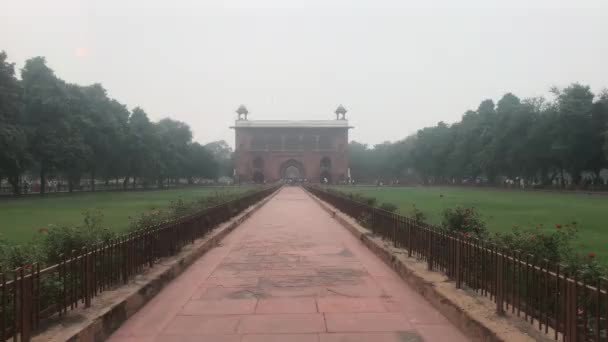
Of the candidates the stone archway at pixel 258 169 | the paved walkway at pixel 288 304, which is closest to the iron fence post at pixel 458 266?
the paved walkway at pixel 288 304

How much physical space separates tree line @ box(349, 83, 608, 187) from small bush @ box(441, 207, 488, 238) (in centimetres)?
3014

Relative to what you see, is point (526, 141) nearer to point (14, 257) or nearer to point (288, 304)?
point (288, 304)

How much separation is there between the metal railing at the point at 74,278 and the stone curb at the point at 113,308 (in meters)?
0.09

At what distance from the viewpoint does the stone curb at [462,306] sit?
3.98m

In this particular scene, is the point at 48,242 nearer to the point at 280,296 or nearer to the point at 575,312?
the point at 280,296

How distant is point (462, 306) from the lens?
4789 millimetres

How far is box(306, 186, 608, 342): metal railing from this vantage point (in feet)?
11.0

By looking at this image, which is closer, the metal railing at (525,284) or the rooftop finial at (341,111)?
the metal railing at (525,284)

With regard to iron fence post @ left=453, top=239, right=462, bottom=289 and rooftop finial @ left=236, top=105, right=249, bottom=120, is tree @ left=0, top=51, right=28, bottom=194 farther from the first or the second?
rooftop finial @ left=236, top=105, right=249, bottom=120

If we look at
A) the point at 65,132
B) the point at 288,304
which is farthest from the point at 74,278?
the point at 65,132

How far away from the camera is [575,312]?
131 inches


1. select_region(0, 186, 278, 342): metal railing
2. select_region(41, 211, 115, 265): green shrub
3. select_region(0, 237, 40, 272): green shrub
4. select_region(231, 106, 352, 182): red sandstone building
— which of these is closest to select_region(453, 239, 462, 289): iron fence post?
select_region(0, 186, 278, 342): metal railing

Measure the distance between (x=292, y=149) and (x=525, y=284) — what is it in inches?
2981

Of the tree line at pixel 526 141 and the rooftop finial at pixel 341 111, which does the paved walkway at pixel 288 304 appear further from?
the rooftop finial at pixel 341 111
